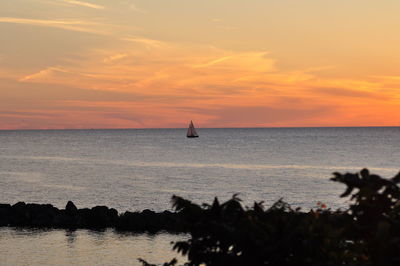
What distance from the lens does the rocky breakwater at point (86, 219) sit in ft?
151

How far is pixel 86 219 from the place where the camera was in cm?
4719

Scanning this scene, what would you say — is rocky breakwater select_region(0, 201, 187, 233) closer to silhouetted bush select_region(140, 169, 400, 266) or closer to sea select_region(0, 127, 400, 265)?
sea select_region(0, 127, 400, 265)

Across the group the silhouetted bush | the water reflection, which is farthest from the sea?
the silhouetted bush

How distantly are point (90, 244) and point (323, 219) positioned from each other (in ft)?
101

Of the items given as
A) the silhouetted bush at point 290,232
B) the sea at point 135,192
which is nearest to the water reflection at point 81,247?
the sea at point 135,192

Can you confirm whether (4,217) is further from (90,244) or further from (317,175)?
(317,175)

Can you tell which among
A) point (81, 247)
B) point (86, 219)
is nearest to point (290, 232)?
point (81, 247)

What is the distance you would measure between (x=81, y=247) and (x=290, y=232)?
3057 centimetres

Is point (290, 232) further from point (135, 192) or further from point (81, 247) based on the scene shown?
point (135, 192)

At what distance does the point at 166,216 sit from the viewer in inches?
1842

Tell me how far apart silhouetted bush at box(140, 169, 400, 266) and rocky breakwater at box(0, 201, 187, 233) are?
35.0 metres

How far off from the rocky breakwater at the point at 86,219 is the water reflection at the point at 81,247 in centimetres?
159

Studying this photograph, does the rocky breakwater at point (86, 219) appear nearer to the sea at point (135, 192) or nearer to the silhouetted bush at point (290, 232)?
the sea at point (135, 192)

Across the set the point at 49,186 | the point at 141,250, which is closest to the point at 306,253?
the point at 141,250
